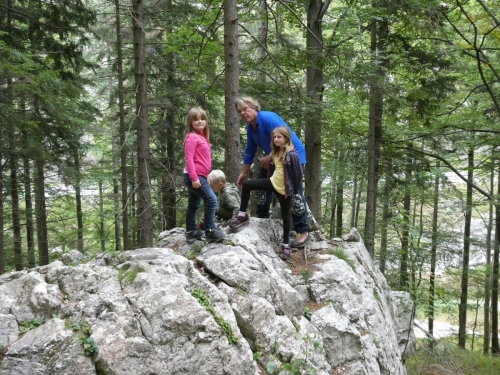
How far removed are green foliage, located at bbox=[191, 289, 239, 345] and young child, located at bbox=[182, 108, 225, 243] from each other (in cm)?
130

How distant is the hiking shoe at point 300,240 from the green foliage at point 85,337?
3.24 meters

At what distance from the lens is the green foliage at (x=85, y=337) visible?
2.80 m

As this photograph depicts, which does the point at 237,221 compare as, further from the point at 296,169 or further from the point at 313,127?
the point at 313,127

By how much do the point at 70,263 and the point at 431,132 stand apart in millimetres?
8987

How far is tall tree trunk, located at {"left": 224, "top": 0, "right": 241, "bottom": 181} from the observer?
231 inches

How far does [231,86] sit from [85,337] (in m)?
4.36

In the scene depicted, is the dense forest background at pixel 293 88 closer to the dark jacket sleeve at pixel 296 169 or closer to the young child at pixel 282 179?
the young child at pixel 282 179

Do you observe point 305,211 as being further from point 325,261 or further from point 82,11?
point 82,11

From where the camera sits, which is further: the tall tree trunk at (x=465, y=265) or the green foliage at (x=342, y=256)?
the tall tree trunk at (x=465, y=265)

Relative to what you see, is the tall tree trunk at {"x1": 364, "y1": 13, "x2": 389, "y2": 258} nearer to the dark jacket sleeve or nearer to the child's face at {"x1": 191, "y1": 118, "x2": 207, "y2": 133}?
the dark jacket sleeve

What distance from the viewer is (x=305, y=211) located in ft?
18.1

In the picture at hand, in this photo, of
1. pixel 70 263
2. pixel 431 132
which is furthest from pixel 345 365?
pixel 431 132

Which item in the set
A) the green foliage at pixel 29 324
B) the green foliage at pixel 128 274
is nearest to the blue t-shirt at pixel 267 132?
the green foliage at pixel 128 274

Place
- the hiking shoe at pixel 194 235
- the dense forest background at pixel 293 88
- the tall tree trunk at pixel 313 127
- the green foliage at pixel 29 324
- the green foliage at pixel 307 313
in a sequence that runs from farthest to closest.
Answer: the tall tree trunk at pixel 313 127 → the dense forest background at pixel 293 88 → the hiking shoe at pixel 194 235 → the green foliage at pixel 307 313 → the green foliage at pixel 29 324
